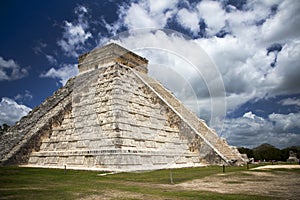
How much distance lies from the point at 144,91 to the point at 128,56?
13.2ft

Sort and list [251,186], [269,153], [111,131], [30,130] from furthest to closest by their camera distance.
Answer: [269,153] < [30,130] < [111,131] < [251,186]

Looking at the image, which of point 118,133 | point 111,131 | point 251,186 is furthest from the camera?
point 111,131

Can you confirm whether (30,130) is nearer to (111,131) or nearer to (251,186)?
(111,131)

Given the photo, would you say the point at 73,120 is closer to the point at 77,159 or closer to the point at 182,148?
the point at 77,159

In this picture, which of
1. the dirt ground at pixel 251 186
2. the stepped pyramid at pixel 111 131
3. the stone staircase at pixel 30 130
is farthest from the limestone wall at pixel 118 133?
the dirt ground at pixel 251 186

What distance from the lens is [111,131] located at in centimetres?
1507

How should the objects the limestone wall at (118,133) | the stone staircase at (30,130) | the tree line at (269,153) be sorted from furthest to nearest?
the tree line at (269,153), the stone staircase at (30,130), the limestone wall at (118,133)

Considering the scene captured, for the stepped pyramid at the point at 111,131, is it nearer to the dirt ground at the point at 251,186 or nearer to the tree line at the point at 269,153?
the dirt ground at the point at 251,186

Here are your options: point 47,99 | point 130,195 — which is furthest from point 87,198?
point 47,99

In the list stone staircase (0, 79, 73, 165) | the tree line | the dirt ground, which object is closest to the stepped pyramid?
stone staircase (0, 79, 73, 165)

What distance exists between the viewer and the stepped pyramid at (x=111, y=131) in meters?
15.0

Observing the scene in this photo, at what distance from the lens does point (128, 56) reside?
79.6 ft

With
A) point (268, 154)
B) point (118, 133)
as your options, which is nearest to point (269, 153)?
point (268, 154)

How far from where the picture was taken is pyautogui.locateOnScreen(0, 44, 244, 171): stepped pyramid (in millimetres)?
14961
